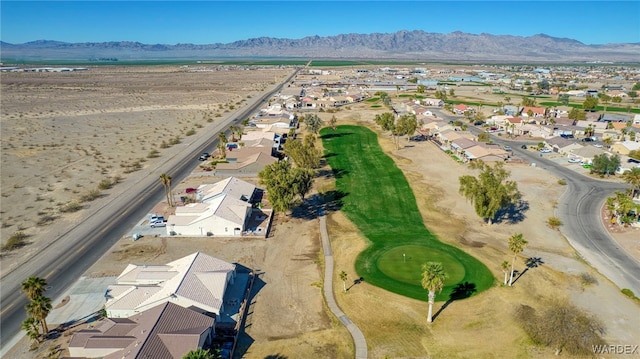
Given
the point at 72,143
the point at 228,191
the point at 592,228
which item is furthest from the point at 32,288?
the point at 72,143

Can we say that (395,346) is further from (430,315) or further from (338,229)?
(338,229)

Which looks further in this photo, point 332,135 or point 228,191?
point 332,135

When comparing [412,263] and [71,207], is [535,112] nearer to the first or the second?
[412,263]

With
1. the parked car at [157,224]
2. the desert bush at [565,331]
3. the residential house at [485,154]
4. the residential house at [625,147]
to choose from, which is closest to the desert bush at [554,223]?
the desert bush at [565,331]

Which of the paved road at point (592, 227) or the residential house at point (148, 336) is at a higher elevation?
the residential house at point (148, 336)

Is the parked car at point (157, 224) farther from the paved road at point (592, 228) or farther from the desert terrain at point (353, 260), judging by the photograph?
the paved road at point (592, 228)

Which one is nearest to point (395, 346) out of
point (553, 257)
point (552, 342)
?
point (552, 342)
